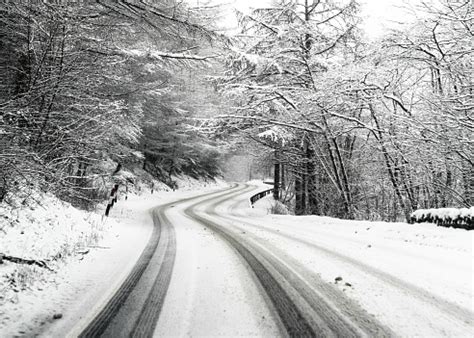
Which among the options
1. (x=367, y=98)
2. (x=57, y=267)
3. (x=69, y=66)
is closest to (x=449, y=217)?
(x=367, y=98)

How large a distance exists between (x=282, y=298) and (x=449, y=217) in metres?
6.10

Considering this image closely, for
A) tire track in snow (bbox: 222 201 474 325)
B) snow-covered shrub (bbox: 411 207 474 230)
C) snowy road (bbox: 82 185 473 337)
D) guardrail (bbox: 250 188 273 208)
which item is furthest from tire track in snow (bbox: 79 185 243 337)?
guardrail (bbox: 250 188 273 208)

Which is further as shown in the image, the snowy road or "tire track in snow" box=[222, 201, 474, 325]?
"tire track in snow" box=[222, 201, 474, 325]

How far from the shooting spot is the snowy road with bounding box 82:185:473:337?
8.53 ft

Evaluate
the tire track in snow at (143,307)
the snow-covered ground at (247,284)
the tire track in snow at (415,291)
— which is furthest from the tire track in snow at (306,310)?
the tire track in snow at (143,307)

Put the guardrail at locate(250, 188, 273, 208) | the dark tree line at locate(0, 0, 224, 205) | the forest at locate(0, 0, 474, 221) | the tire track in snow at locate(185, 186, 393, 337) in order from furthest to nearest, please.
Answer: the guardrail at locate(250, 188, 273, 208), the forest at locate(0, 0, 474, 221), the dark tree line at locate(0, 0, 224, 205), the tire track in snow at locate(185, 186, 393, 337)

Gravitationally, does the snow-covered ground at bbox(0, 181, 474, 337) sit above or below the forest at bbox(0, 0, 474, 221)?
below

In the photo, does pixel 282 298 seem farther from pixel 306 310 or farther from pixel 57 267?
pixel 57 267

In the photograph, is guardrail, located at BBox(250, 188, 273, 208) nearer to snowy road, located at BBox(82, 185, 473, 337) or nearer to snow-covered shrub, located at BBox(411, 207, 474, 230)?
snow-covered shrub, located at BBox(411, 207, 474, 230)

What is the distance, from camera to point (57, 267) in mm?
4676

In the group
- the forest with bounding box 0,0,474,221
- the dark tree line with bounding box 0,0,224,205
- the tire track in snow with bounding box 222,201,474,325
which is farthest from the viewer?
the forest with bounding box 0,0,474,221

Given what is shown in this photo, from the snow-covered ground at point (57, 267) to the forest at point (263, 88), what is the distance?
0.92 m

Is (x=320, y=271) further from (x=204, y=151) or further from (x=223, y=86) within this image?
(x=204, y=151)

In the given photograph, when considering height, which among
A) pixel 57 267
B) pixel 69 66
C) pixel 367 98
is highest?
pixel 367 98
